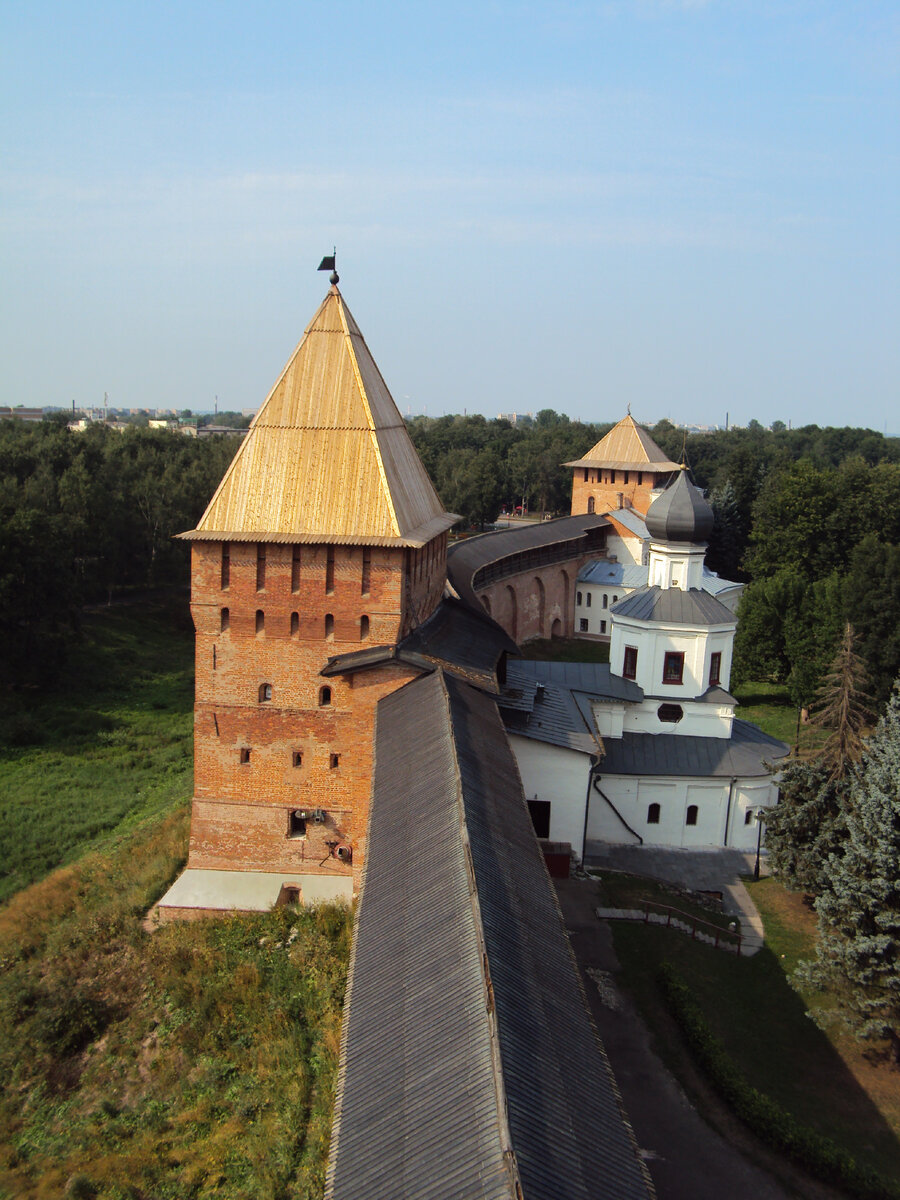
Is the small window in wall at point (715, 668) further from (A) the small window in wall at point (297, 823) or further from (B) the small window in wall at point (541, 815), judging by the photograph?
(A) the small window in wall at point (297, 823)

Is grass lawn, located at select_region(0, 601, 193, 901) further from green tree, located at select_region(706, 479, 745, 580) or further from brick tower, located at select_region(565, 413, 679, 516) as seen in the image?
green tree, located at select_region(706, 479, 745, 580)

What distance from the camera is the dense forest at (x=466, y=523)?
37031mm

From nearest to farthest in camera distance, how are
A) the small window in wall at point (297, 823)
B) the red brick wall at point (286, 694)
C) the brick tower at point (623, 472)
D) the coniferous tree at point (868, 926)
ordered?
the coniferous tree at point (868, 926) < the red brick wall at point (286, 694) < the small window in wall at point (297, 823) < the brick tower at point (623, 472)

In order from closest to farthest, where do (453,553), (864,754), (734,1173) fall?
(734,1173), (864,754), (453,553)

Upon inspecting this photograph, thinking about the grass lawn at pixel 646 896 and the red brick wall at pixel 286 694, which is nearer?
the red brick wall at pixel 286 694

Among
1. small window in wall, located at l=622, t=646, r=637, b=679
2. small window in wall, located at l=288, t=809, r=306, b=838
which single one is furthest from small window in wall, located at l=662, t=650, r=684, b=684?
small window in wall, located at l=288, t=809, r=306, b=838

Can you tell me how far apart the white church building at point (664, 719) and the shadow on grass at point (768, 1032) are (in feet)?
12.4

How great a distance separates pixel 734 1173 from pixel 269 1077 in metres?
6.68

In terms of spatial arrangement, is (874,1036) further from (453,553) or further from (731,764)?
(453,553)

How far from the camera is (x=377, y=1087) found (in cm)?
889

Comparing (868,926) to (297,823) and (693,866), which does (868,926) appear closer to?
(693,866)

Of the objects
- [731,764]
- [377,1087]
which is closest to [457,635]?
[731,764]

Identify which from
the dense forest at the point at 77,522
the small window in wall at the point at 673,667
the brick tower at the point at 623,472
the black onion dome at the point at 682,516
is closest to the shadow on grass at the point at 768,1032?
the small window in wall at the point at 673,667

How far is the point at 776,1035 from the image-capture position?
16578 millimetres
